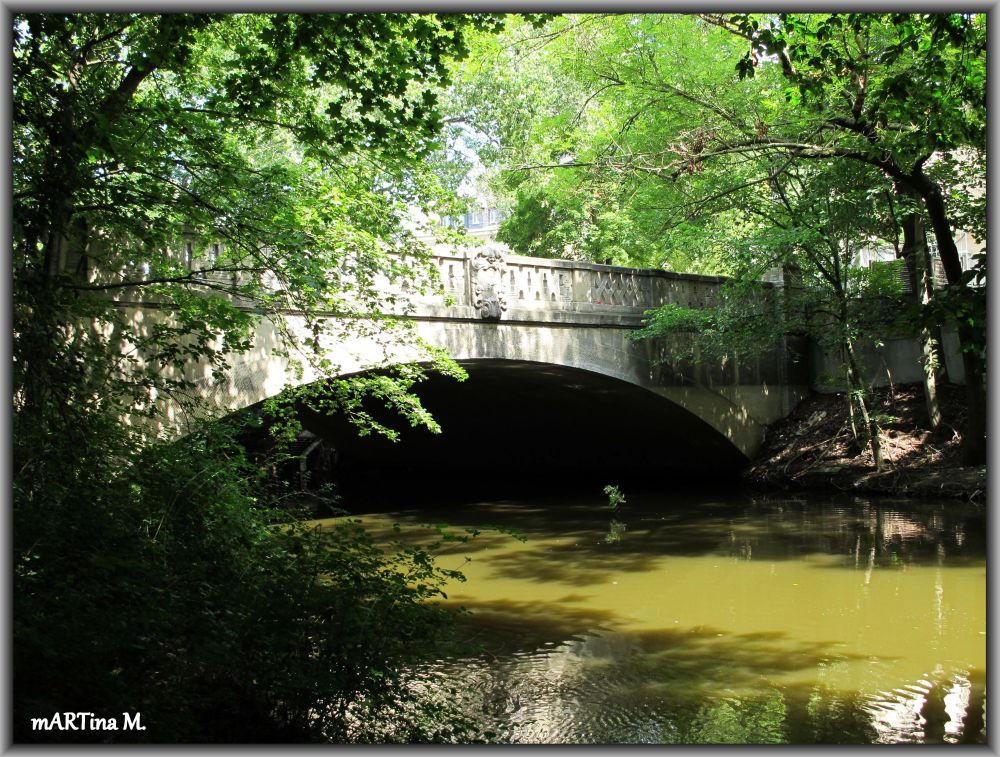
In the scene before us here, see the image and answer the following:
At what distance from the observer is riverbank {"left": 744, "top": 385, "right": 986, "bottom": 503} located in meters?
12.1

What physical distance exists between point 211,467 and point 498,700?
1834 mm

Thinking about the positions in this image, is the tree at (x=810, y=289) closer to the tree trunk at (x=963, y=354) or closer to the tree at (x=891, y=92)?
the tree at (x=891, y=92)

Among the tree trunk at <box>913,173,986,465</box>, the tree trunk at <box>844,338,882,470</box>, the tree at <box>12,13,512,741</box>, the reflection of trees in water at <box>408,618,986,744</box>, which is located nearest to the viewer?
the tree at <box>12,13,512,741</box>

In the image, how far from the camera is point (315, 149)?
214 inches

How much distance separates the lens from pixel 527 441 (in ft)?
60.3

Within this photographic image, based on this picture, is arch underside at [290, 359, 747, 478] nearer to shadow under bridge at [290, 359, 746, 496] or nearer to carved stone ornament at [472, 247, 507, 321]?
shadow under bridge at [290, 359, 746, 496]

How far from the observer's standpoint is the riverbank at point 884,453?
1212 centimetres

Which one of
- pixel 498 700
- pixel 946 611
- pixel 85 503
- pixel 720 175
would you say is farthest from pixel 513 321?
pixel 85 503

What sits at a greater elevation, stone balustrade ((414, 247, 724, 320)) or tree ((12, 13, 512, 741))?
stone balustrade ((414, 247, 724, 320))

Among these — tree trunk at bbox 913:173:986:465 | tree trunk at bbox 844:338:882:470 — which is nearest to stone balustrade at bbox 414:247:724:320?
tree trunk at bbox 844:338:882:470

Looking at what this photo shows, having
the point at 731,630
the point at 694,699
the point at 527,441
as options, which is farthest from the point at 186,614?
the point at 527,441

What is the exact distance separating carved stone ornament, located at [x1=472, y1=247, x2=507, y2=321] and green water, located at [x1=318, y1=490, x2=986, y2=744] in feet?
8.54

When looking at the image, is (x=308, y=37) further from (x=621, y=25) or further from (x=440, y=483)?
(x=440, y=483)

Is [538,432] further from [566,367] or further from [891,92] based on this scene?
[891,92]
